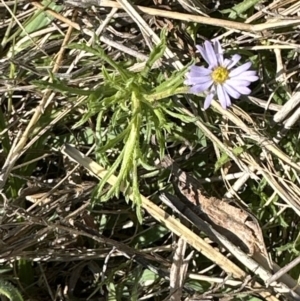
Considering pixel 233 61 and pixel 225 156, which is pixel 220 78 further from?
pixel 225 156

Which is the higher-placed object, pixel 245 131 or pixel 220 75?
pixel 220 75

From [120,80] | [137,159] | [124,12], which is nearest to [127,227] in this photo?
[137,159]

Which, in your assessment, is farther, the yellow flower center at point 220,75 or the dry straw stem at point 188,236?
the dry straw stem at point 188,236

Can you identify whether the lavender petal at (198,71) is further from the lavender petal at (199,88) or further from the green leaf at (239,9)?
the green leaf at (239,9)

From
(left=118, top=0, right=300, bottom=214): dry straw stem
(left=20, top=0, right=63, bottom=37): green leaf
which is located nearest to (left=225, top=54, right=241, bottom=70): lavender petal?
(left=118, top=0, right=300, bottom=214): dry straw stem

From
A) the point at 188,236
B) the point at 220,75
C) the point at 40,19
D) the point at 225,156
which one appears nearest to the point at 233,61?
the point at 220,75

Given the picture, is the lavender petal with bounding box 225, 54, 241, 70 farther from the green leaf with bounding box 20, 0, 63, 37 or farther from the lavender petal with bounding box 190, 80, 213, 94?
the green leaf with bounding box 20, 0, 63, 37

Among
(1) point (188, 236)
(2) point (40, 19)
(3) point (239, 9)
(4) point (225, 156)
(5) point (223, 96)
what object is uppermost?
(2) point (40, 19)

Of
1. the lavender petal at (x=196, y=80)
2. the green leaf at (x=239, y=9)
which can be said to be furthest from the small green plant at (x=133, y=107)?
the green leaf at (x=239, y=9)
